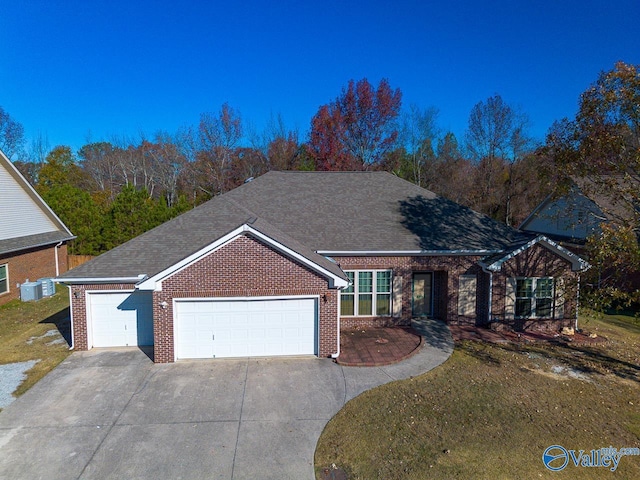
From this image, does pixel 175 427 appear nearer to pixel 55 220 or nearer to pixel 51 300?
pixel 51 300

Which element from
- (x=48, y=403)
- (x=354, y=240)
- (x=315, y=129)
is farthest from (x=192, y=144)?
(x=48, y=403)

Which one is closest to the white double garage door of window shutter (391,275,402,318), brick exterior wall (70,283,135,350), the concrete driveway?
the concrete driveway

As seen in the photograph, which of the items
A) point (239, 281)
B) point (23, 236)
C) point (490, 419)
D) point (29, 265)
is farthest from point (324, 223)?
point (23, 236)

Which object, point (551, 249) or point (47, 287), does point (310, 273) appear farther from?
point (47, 287)

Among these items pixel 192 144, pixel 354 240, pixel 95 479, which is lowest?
pixel 95 479

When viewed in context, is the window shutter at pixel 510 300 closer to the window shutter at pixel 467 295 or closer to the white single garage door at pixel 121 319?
the window shutter at pixel 467 295

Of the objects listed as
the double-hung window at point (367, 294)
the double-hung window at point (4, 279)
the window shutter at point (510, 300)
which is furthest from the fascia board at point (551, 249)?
the double-hung window at point (4, 279)
